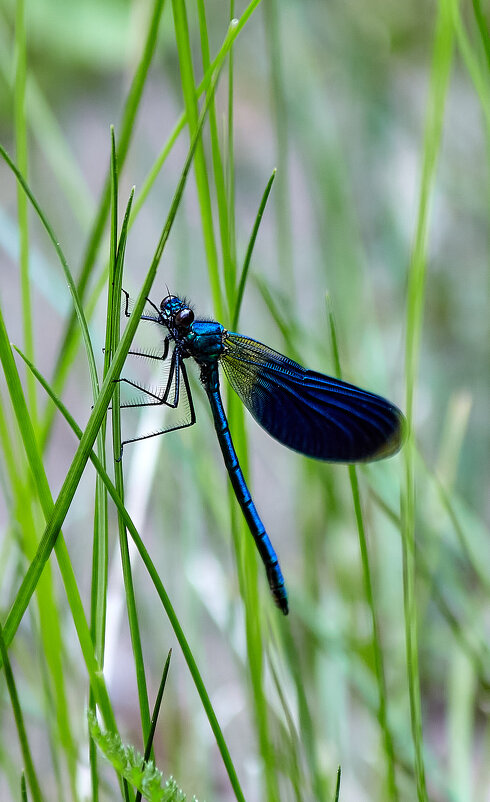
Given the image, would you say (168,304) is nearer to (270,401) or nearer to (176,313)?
(176,313)

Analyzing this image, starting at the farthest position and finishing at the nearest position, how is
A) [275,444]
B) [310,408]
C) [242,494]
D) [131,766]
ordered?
[275,444] → [310,408] → [242,494] → [131,766]

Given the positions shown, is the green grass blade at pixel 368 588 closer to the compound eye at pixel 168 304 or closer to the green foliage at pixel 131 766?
the green foliage at pixel 131 766

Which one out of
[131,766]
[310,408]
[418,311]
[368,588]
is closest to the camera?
[131,766]

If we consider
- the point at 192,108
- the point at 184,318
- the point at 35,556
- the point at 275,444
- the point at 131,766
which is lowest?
the point at 131,766

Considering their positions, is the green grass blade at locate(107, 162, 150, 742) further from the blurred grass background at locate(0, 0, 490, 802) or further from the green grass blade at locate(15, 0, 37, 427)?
the green grass blade at locate(15, 0, 37, 427)

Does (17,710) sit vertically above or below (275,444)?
below

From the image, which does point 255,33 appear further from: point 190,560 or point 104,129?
point 190,560

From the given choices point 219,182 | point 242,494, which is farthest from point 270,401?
point 219,182
